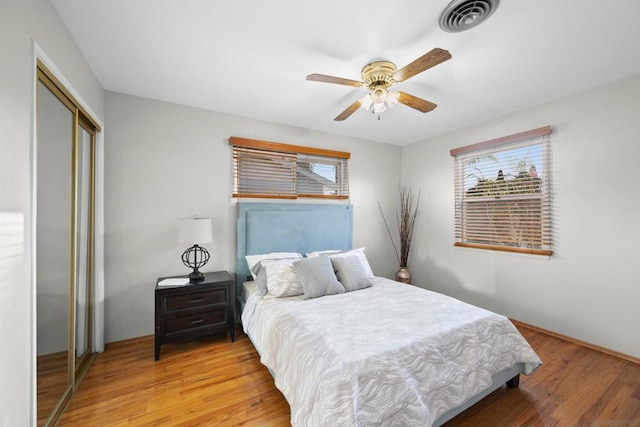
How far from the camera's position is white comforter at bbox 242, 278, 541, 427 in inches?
51.6

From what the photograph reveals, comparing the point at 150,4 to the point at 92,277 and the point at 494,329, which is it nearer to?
the point at 92,277

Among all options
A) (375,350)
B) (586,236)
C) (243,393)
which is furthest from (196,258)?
(586,236)

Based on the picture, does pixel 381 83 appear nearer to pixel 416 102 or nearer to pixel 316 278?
pixel 416 102

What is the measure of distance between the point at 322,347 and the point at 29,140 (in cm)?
187

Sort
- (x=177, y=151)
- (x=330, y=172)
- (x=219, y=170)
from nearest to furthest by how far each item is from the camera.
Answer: (x=177, y=151) < (x=219, y=170) < (x=330, y=172)

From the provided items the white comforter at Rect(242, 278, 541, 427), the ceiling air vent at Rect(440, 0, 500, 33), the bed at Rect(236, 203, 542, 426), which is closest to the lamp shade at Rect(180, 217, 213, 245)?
the bed at Rect(236, 203, 542, 426)

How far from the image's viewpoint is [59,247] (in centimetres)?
170

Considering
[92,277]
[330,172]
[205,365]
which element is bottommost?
[205,365]

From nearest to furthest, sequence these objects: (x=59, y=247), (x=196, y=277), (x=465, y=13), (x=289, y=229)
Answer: (x=465, y=13) < (x=59, y=247) < (x=196, y=277) < (x=289, y=229)

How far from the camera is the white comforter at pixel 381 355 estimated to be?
1.31 meters

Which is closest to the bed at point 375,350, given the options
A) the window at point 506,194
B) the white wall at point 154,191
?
the white wall at point 154,191

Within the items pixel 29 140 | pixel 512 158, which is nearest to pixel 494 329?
pixel 512 158

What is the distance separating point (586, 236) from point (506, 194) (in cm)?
84

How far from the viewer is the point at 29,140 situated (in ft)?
4.17
